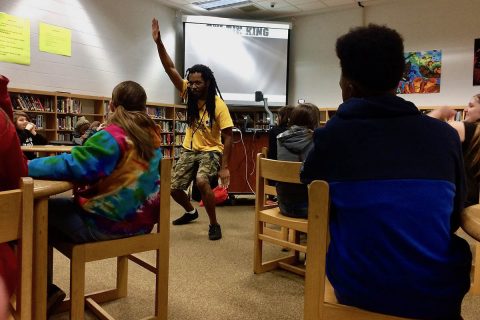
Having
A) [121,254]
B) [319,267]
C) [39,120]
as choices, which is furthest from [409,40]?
[319,267]

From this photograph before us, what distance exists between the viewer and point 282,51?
25.2 ft

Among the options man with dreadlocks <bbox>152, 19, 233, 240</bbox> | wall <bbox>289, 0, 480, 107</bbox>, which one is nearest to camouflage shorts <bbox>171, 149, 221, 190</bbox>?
man with dreadlocks <bbox>152, 19, 233, 240</bbox>

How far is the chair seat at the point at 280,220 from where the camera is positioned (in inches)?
80.2

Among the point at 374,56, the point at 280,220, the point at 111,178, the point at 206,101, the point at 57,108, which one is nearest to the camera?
the point at 374,56

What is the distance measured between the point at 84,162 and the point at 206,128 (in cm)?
193

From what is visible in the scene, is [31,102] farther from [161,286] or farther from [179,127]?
[161,286]

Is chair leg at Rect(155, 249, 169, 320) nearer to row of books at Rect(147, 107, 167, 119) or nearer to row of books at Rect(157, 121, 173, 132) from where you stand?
row of books at Rect(147, 107, 167, 119)

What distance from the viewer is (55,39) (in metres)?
5.64

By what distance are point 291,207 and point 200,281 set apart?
27.1 inches

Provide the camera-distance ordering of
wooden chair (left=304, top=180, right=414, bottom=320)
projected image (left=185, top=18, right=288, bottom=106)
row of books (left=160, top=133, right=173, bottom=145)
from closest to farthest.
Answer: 1. wooden chair (left=304, top=180, right=414, bottom=320)
2. projected image (left=185, top=18, right=288, bottom=106)
3. row of books (left=160, top=133, right=173, bottom=145)

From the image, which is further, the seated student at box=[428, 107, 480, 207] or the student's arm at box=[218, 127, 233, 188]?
the student's arm at box=[218, 127, 233, 188]

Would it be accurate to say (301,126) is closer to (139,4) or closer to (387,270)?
(387,270)

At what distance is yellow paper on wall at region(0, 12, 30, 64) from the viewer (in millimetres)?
5016

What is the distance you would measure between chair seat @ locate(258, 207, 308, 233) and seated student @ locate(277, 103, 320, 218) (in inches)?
1.8
